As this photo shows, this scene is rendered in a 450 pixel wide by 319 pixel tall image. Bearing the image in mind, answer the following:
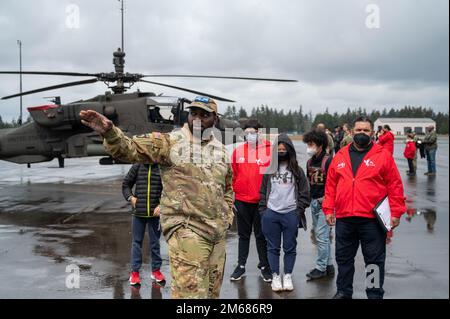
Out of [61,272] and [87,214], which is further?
[87,214]

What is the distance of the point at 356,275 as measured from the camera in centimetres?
579

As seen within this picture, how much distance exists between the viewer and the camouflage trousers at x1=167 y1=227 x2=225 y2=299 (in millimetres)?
3533

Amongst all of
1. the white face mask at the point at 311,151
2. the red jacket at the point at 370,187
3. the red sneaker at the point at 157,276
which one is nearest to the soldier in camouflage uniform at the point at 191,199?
the red jacket at the point at 370,187

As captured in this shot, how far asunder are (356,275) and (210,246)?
2.80 metres

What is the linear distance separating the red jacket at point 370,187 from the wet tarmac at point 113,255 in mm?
425

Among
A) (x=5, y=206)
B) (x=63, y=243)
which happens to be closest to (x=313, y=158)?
(x=63, y=243)

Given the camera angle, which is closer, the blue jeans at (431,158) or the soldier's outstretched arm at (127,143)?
the soldier's outstretched arm at (127,143)

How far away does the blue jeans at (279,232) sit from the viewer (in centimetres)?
544

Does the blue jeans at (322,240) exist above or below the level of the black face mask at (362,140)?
below

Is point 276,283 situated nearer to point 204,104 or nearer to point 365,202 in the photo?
point 365,202

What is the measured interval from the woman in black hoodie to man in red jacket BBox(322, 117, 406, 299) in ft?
2.17

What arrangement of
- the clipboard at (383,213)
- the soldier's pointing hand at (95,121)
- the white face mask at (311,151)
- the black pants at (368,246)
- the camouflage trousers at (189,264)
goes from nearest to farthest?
the soldier's pointing hand at (95,121) < the camouflage trousers at (189,264) < the clipboard at (383,213) < the black pants at (368,246) < the white face mask at (311,151)

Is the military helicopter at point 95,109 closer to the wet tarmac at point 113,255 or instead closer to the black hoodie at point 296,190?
the wet tarmac at point 113,255
